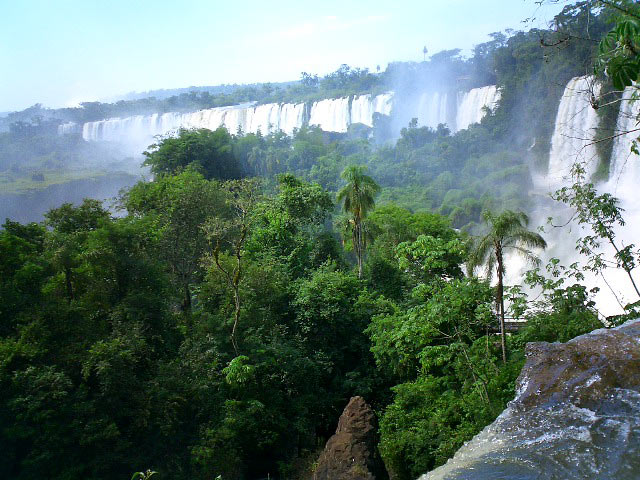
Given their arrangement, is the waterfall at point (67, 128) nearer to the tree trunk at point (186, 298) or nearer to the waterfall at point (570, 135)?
the waterfall at point (570, 135)

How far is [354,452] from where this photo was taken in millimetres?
8906

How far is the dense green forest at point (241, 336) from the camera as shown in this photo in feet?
30.0

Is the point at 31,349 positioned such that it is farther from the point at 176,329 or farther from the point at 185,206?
the point at 185,206

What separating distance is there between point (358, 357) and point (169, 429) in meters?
6.36

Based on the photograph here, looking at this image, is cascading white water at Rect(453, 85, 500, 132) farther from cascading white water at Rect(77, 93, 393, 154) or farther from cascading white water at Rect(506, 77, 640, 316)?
cascading white water at Rect(506, 77, 640, 316)

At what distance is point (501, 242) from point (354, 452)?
4679 mm

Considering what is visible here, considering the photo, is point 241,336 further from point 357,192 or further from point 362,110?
point 362,110

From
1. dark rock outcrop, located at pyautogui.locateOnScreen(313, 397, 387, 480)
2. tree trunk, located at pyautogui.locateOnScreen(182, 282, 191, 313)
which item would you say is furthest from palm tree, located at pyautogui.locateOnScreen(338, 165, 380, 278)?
dark rock outcrop, located at pyautogui.locateOnScreen(313, 397, 387, 480)

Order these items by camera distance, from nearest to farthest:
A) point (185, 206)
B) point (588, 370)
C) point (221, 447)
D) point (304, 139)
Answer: point (588, 370)
point (221, 447)
point (185, 206)
point (304, 139)

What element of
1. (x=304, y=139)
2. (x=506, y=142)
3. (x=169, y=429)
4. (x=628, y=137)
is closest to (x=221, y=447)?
(x=169, y=429)

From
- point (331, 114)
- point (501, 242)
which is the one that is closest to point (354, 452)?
point (501, 242)

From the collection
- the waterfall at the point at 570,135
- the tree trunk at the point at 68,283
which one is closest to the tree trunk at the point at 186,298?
the tree trunk at the point at 68,283

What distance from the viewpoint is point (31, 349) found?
9828 mm

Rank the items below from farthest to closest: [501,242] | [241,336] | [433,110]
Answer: [433,110] → [241,336] → [501,242]
